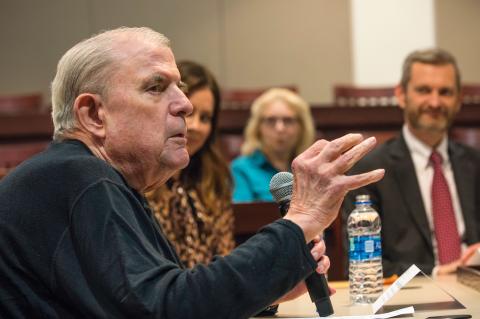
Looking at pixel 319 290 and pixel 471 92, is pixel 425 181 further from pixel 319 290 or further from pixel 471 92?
pixel 471 92

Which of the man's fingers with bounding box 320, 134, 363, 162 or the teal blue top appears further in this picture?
the teal blue top

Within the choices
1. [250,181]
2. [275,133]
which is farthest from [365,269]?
[275,133]

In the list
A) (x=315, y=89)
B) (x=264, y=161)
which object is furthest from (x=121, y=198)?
(x=315, y=89)

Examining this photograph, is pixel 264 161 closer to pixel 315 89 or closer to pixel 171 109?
pixel 171 109

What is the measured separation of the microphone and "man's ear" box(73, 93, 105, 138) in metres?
0.38

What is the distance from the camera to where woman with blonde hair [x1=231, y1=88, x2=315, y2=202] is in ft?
15.2

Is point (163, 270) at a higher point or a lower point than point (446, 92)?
higher

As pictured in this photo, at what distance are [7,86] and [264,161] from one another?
427 cm

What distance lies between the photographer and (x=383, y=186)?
333cm

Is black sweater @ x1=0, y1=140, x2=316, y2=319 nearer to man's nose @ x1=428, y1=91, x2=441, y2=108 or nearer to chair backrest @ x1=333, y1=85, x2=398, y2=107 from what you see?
man's nose @ x1=428, y1=91, x2=441, y2=108

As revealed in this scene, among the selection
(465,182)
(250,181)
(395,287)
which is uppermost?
(395,287)

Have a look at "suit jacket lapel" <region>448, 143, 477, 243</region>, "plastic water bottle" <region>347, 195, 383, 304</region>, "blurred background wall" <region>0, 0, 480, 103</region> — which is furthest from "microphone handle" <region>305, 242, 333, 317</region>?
"blurred background wall" <region>0, 0, 480, 103</region>

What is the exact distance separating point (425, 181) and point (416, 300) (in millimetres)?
1588

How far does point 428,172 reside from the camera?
353 centimetres
